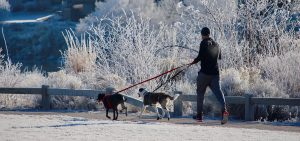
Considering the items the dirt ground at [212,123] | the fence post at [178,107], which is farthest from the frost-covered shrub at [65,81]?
the fence post at [178,107]

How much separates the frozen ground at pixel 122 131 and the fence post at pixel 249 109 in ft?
4.31

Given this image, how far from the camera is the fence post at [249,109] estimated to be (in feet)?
59.6

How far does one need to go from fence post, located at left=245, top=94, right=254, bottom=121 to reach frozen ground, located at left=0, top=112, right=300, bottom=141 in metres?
1.31

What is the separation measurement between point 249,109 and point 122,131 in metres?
4.38

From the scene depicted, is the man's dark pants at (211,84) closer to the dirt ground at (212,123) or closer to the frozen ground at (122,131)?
the frozen ground at (122,131)

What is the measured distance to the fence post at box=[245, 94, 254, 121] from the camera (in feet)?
59.6

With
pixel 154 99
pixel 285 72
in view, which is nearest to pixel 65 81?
pixel 154 99

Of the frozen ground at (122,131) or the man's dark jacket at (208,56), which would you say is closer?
the frozen ground at (122,131)

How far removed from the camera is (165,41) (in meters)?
27.2

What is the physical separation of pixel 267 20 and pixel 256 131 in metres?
12.2

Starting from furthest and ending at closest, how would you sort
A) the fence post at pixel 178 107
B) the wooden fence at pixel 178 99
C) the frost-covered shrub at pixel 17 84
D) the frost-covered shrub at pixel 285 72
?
the frost-covered shrub at pixel 17 84 → the frost-covered shrub at pixel 285 72 → the fence post at pixel 178 107 → the wooden fence at pixel 178 99

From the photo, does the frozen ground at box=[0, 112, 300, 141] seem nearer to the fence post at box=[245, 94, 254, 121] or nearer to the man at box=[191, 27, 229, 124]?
the man at box=[191, 27, 229, 124]

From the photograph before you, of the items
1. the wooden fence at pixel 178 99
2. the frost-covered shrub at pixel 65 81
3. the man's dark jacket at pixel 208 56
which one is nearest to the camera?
the man's dark jacket at pixel 208 56

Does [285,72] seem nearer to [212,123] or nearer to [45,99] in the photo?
[212,123]
